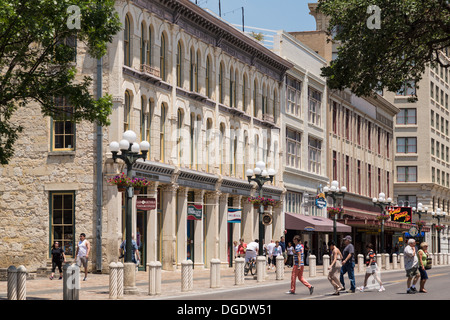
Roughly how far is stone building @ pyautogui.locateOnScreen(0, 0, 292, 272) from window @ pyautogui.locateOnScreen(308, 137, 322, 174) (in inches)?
466

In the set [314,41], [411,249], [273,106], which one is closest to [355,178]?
[314,41]

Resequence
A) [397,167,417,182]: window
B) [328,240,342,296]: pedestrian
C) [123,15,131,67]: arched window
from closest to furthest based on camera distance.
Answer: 1. [328,240,342,296]: pedestrian
2. [123,15,131,67]: arched window
3. [397,167,417,182]: window

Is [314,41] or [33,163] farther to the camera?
[314,41]

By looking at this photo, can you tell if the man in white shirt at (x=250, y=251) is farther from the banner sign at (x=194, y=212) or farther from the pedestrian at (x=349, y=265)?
the pedestrian at (x=349, y=265)

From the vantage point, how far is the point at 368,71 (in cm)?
2786

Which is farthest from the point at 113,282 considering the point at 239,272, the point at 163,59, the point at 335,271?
the point at 163,59

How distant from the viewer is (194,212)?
4478 centimetres

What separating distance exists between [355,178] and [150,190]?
38325mm

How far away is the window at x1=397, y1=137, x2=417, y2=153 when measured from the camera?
342 ft

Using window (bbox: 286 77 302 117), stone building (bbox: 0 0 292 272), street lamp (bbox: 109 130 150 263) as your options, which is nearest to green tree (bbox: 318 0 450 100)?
street lamp (bbox: 109 130 150 263)

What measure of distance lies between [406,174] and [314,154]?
41687 millimetres

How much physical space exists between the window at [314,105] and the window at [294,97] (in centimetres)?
205

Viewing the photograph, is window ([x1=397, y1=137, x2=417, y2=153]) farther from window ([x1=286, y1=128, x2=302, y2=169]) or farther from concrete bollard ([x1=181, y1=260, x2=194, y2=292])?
concrete bollard ([x1=181, y1=260, x2=194, y2=292])

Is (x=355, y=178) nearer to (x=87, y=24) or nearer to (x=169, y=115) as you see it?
(x=169, y=115)
